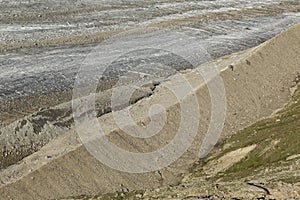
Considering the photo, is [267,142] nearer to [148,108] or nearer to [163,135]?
[163,135]

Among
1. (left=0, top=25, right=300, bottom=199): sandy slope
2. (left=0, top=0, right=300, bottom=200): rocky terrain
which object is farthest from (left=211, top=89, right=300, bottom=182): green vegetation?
(left=0, top=25, right=300, bottom=199): sandy slope

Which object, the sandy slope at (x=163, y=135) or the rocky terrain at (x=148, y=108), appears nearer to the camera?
the rocky terrain at (x=148, y=108)

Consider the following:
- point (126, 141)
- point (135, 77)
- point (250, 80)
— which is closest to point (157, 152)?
point (126, 141)

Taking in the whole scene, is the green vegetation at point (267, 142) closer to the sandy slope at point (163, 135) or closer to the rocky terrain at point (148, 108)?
the rocky terrain at point (148, 108)

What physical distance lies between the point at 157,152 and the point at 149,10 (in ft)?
136

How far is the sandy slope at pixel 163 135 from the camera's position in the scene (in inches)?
1238

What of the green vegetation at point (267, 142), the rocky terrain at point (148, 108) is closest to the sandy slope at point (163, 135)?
the rocky terrain at point (148, 108)

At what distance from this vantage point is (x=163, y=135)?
1431 inches

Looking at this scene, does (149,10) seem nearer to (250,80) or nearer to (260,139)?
(250,80)

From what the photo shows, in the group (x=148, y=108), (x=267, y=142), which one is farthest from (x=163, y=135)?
(x=267, y=142)

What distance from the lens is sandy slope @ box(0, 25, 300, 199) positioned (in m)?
31.5

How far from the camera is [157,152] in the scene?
35062 mm

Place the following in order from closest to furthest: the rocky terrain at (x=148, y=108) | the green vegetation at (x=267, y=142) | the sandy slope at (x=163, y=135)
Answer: the green vegetation at (x=267, y=142) → the rocky terrain at (x=148, y=108) → the sandy slope at (x=163, y=135)

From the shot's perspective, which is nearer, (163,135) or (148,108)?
(163,135)
